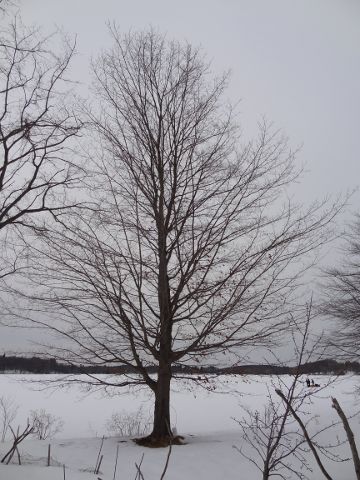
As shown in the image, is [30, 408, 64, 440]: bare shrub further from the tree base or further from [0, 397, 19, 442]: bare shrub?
the tree base

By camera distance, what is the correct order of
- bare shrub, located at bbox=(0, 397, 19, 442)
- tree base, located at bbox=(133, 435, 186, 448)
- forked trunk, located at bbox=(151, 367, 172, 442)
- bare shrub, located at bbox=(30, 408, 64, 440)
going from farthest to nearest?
1. bare shrub, located at bbox=(0, 397, 19, 442)
2. bare shrub, located at bbox=(30, 408, 64, 440)
3. forked trunk, located at bbox=(151, 367, 172, 442)
4. tree base, located at bbox=(133, 435, 186, 448)

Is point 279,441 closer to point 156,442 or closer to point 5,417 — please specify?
point 156,442

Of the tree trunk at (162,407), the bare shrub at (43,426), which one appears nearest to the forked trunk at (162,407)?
the tree trunk at (162,407)

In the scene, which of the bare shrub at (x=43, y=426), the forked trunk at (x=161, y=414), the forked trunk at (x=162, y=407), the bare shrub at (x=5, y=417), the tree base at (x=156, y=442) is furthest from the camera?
the bare shrub at (x=5, y=417)

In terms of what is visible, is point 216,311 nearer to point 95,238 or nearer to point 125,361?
point 125,361

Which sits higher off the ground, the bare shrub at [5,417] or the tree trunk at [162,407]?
the tree trunk at [162,407]

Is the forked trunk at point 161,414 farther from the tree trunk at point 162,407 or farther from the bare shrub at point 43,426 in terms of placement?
the bare shrub at point 43,426

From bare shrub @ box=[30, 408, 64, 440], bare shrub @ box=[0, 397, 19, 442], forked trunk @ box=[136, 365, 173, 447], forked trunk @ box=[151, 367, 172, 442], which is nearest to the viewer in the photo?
forked trunk @ box=[136, 365, 173, 447]

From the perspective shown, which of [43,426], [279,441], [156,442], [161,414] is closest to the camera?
[279,441]

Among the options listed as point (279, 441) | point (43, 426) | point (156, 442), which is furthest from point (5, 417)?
point (279, 441)

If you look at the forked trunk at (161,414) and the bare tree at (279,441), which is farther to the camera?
the forked trunk at (161,414)

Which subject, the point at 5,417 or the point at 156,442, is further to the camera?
the point at 5,417

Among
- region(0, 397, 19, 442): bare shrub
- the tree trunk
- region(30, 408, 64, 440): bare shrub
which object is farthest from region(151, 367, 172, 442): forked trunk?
region(0, 397, 19, 442): bare shrub

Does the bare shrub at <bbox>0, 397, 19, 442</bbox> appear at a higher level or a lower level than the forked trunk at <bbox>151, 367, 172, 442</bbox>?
lower
